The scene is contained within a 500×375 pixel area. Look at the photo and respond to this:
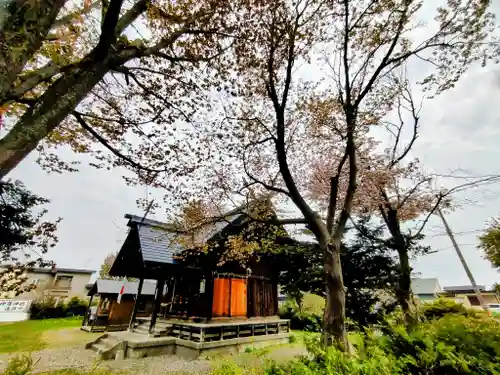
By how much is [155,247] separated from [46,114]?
31.9 ft

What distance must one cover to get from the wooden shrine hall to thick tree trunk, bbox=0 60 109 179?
6954 millimetres

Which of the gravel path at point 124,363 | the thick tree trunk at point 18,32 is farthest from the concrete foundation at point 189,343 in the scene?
the thick tree trunk at point 18,32

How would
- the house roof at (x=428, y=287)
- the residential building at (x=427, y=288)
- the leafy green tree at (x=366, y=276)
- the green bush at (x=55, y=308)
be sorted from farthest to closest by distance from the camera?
1. the house roof at (x=428, y=287)
2. the residential building at (x=427, y=288)
3. the green bush at (x=55, y=308)
4. the leafy green tree at (x=366, y=276)

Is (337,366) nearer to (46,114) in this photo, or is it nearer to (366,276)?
(46,114)

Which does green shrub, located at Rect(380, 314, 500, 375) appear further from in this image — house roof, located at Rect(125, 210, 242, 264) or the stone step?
the stone step

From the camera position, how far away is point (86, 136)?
6809 mm

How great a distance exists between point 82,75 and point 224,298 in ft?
36.9

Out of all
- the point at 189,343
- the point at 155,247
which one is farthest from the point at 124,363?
the point at 155,247

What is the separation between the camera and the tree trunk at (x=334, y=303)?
213 inches

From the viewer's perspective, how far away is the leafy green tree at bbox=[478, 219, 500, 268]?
16.2 m

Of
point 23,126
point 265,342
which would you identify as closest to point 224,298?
point 265,342

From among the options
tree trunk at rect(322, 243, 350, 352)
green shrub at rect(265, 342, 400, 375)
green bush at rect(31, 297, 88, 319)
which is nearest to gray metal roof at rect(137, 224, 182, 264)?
tree trunk at rect(322, 243, 350, 352)

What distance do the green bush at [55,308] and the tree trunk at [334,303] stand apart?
2908cm

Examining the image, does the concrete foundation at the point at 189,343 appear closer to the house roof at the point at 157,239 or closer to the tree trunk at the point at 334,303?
the house roof at the point at 157,239
